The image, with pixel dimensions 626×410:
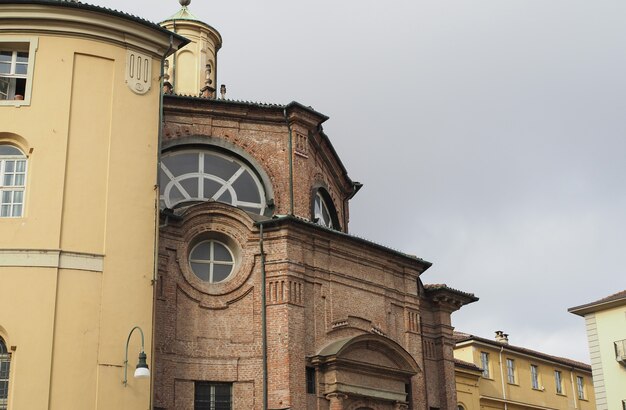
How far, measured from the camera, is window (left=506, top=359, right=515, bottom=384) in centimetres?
5003

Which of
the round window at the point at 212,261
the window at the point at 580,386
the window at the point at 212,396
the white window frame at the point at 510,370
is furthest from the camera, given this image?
the window at the point at 580,386

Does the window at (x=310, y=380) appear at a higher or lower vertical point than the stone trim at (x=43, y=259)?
lower

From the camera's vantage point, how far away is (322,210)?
3238 centimetres

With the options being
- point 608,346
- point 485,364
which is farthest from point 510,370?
point 608,346

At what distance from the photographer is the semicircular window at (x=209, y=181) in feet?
93.1

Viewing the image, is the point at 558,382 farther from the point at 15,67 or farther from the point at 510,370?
the point at 15,67

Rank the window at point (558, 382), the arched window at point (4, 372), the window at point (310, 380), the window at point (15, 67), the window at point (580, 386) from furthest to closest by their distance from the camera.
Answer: the window at point (580, 386)
the window at point (558, 382)
the window at point (310, 380)
the window at point (15, 67)
the arched window at point (4, 372)

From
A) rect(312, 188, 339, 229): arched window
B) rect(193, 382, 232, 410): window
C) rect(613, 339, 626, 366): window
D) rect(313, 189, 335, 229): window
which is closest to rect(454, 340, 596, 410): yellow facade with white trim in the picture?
rect(613, 339, 626, 366): window

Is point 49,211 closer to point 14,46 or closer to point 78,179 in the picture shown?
point 78,179

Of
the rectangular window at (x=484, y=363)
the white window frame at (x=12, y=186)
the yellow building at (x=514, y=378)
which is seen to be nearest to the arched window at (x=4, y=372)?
the white window frame at (x=12, y=186)

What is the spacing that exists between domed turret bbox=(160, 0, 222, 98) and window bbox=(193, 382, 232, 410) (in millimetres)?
17553

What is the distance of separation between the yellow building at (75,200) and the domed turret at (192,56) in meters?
15.9

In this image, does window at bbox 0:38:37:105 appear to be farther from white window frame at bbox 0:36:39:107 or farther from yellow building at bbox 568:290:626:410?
yellow building at bbox 568:290:626:410

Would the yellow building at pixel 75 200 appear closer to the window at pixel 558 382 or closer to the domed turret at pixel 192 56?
the domed turret at pixel 192 56
